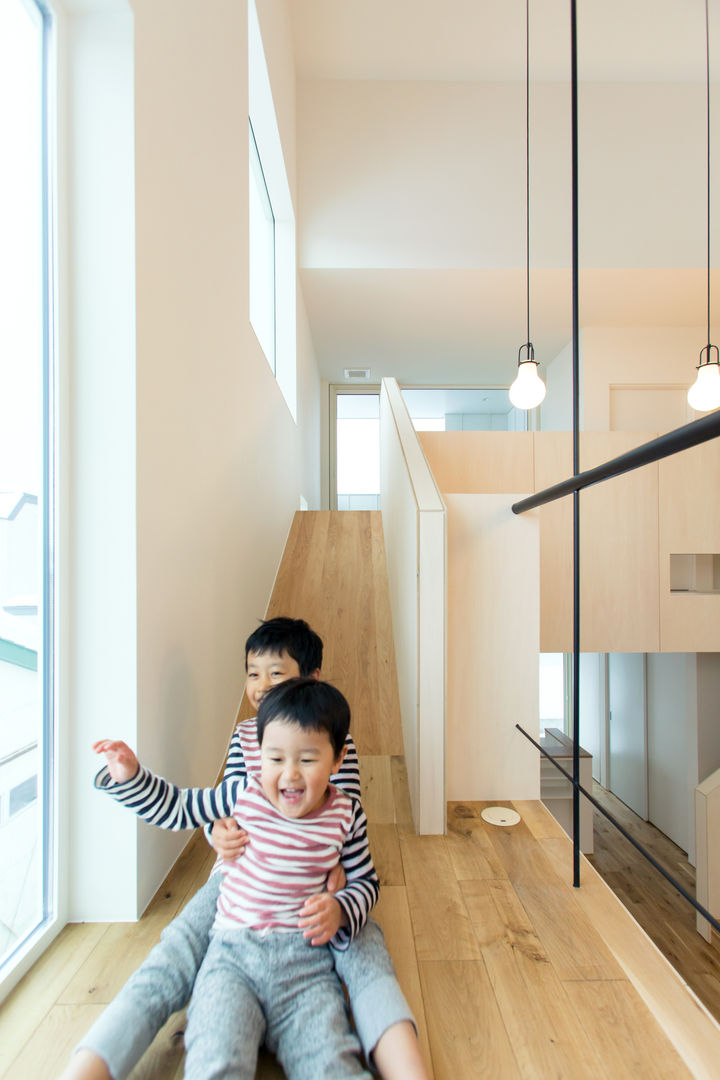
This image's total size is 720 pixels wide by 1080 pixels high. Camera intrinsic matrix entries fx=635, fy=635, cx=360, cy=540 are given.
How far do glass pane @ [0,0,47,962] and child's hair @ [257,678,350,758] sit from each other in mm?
441

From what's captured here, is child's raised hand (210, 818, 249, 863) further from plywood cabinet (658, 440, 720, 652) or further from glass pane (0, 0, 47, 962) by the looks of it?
plywood cabinet (658, 440, 720, 652)

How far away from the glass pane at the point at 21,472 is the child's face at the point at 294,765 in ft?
1.47

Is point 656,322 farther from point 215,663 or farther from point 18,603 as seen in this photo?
point 18,603

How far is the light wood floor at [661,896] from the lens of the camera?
3.73m

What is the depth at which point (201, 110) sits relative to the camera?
1829mm

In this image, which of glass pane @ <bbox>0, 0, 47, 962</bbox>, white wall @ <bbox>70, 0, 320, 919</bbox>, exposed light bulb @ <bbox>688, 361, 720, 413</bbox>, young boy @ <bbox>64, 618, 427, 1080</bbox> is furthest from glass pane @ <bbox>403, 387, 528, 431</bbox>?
young boy @ <bbox>64, 618, 427, 1080</bbox>

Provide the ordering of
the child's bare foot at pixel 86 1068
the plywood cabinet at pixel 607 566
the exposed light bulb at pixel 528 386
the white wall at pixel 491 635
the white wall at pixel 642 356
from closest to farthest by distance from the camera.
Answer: the child's bare foot at pixel 86 1068, the white wall at pixel 491 635, the exposed light bulb at pixel 528 386, the plywood cabinet at pixel 607 566, the white wall at pixel 642 356

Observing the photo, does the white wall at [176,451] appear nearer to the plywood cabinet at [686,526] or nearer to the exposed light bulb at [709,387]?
the exposed light bulb at [709,387]

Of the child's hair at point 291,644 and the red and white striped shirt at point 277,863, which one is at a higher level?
the child's hair at point 291,644

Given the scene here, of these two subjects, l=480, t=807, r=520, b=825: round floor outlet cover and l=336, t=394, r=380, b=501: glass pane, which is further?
l=336, t=394, r=380, b=501: glass pane

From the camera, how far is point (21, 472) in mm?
1141

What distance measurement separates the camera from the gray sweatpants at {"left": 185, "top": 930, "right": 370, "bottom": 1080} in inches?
31.9

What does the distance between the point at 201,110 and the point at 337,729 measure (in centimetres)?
178

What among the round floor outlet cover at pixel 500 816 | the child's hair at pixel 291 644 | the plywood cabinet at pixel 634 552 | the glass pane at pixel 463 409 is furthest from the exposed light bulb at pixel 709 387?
the glass pane at pixel 463 409
